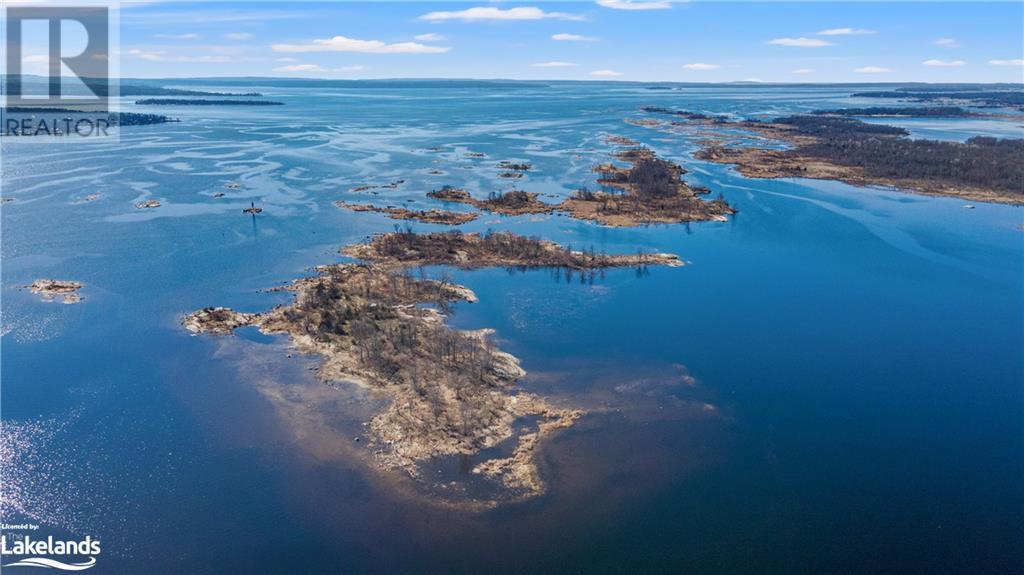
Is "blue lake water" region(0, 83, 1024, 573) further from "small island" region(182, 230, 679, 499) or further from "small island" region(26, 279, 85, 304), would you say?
"small island" region(182, 230, 679, 499)

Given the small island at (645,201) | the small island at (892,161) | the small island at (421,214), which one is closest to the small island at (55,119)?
the small island at (421,214)

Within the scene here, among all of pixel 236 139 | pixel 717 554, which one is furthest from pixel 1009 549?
pixel 236 139

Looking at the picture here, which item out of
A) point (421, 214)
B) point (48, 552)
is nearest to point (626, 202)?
point (421, 214)

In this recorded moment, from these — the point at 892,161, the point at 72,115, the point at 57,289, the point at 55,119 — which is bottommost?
the point at 57,289

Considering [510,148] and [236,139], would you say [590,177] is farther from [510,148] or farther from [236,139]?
[236,139]

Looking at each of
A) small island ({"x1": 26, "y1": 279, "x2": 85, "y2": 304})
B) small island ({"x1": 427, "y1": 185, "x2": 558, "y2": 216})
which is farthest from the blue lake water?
small island ({"x1": 427, "y1": 185, "x2": 558, "y2": 216})

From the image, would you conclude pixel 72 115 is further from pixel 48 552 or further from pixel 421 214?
pixel 48 552

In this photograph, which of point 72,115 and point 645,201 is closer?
point 645,201
